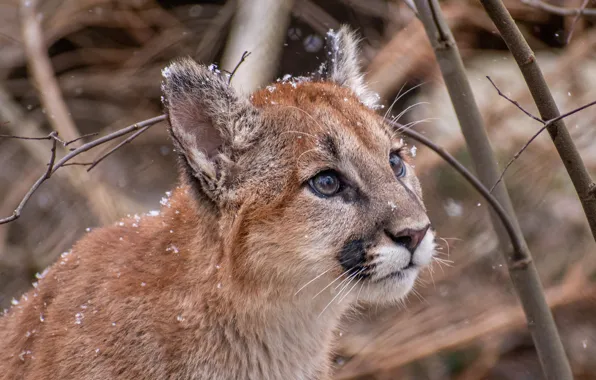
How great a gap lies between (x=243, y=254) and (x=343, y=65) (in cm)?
176

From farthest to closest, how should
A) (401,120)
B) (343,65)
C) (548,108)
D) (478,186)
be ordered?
(401,120) < (343,65) < (478,186) < (548,108)

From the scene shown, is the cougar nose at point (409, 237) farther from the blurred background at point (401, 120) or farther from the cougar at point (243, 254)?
the blurred background at point (401, 120)

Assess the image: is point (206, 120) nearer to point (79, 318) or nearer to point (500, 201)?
point (79, 318)

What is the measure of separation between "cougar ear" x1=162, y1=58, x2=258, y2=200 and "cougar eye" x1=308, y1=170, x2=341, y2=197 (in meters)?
0.44

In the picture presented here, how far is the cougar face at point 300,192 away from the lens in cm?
386

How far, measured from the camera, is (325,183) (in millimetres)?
4023

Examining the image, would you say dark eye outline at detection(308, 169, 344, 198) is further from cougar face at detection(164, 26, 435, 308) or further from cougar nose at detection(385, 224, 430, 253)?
cougar nose at detection(385, 224, 430, 253)

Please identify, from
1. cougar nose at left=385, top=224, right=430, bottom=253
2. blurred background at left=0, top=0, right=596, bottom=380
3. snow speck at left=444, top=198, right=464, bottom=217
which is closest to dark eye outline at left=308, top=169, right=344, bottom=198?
cougar nose at left=385, top=224, right=430, bottom=253

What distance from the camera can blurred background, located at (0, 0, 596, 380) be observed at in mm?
7754

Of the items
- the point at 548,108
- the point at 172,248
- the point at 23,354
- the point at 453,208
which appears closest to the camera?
the point at 548,108

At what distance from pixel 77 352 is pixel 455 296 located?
489 centimetres

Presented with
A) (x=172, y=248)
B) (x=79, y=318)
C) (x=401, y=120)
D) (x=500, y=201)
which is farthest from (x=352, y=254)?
(x=401, y=120)

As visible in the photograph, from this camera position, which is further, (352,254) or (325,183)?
(325,183)

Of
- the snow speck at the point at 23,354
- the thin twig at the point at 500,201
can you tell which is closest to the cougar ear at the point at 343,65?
the thin twig at the point at 500,201
